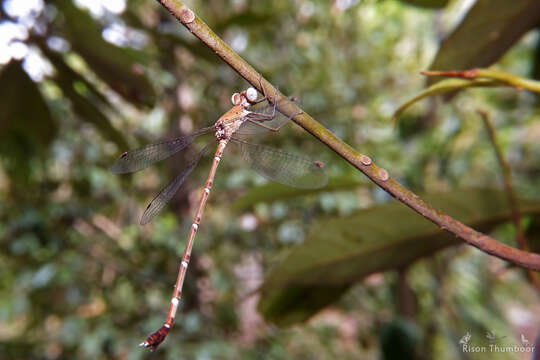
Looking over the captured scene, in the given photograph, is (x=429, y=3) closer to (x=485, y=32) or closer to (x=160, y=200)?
(x=485, y=32)

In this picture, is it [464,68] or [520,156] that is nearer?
[464,68]

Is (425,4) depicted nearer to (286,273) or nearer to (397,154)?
(286,273)

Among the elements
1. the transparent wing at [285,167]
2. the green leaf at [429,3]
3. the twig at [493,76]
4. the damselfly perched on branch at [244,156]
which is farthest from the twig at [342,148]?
the green leaf at [429,3]

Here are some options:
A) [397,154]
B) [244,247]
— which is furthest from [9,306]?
[397,154]

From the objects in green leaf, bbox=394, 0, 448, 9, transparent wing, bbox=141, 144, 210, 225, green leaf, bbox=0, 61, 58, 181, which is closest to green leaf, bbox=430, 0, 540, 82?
green leaf, bbox=394, 0, 448, 9

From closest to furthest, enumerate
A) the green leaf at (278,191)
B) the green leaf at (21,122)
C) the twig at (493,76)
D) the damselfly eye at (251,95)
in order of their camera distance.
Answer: the twig at (493,76) < the damselfly eye at (251,95) < the green leaf at (278,191) < the green leaf at (21,122)

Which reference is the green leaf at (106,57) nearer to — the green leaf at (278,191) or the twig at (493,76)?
the green leaf at (278,191)

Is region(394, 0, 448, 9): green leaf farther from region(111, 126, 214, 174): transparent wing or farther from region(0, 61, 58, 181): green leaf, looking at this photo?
region(0, 61, 58, 181): green leaf
